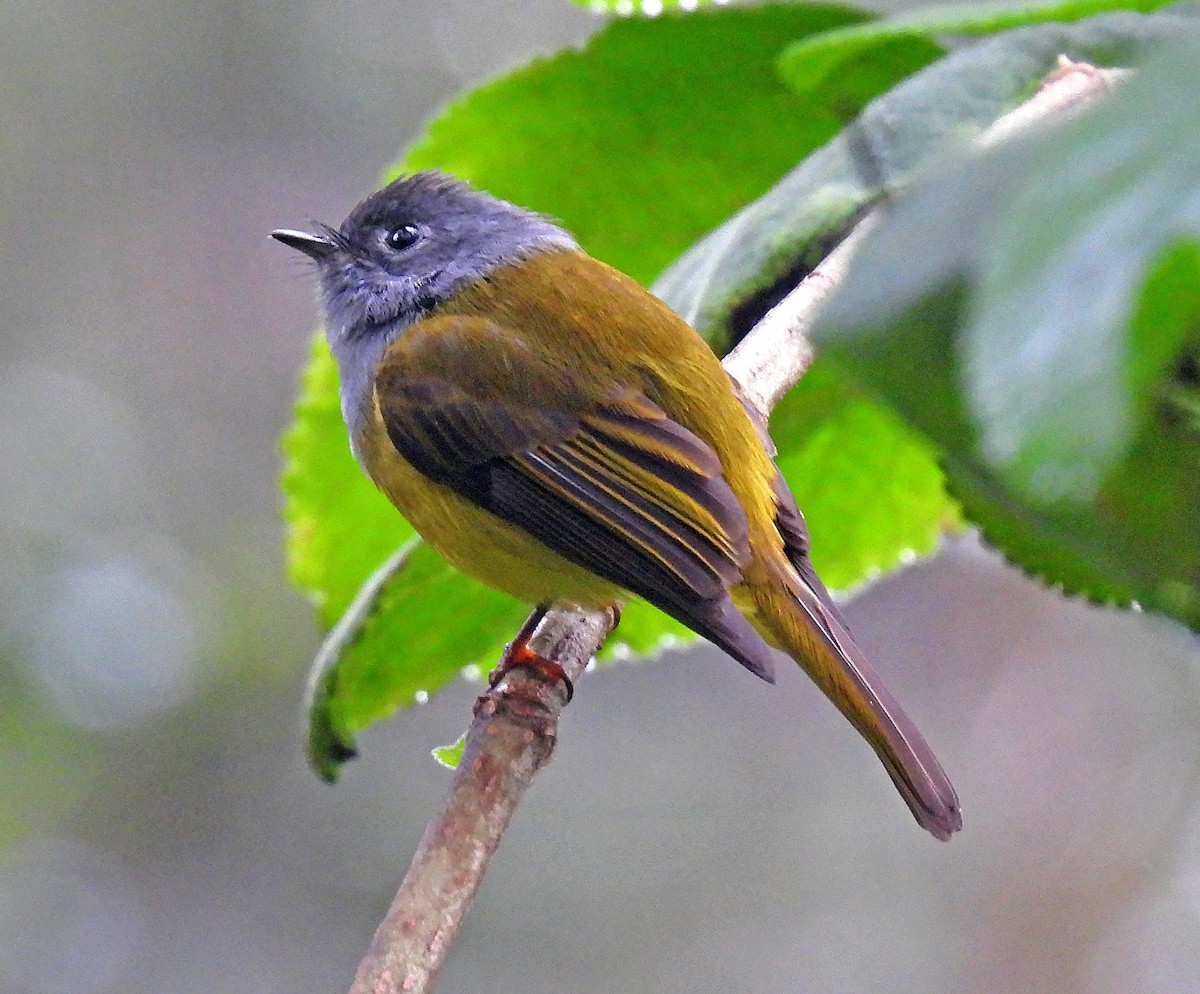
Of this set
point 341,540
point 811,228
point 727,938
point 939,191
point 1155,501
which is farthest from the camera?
point 727,938

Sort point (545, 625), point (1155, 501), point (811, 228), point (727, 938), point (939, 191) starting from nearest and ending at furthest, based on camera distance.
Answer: point (939, 191)
point (1155, 501)
point (811, 228)
point (545, 625)
point (727, 938)

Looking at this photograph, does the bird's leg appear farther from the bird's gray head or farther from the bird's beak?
the bird's beak

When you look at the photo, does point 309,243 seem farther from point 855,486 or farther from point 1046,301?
point 1046,301

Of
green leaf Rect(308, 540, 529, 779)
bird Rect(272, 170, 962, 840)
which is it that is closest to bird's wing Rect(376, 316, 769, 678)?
bird Rect(272, 170, 962, 840)

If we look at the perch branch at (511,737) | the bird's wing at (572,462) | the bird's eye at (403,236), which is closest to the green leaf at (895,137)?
the perch branch at (511,737)

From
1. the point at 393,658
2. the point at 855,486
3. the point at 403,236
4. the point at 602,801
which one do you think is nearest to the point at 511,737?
the point at 393,658

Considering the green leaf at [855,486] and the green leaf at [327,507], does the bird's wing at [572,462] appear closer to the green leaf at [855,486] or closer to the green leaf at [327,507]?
the green leaf at [855,486]

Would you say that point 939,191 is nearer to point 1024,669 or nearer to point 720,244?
point 720,244

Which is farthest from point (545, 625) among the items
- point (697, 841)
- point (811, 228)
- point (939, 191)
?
point (697, 841)
